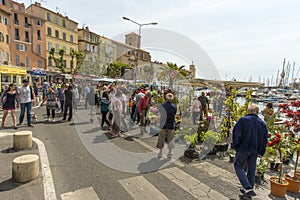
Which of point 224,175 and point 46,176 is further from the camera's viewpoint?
point 224,175

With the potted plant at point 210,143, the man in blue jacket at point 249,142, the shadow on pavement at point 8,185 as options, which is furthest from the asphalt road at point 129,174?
the shadow on pavement at point 8,185

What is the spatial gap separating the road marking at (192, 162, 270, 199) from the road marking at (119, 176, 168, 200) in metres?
1.57

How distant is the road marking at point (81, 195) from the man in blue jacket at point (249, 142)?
287cm

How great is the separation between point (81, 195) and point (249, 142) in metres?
3.39

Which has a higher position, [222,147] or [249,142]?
[249,142]

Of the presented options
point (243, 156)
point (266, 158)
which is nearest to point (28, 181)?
point (243, 156)

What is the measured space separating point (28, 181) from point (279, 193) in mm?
5190

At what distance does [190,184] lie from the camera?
3809mm

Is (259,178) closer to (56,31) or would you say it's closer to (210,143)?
(210,143)

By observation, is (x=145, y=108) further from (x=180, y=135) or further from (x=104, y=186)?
(x=104, y=186)

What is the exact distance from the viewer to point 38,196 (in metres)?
3.14

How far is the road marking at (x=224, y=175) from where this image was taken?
146 inches

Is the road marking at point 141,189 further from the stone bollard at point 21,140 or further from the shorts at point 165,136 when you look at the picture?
the stone bollard at point 21,140

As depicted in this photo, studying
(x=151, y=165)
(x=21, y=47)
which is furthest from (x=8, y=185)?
(x=21, y=47)
